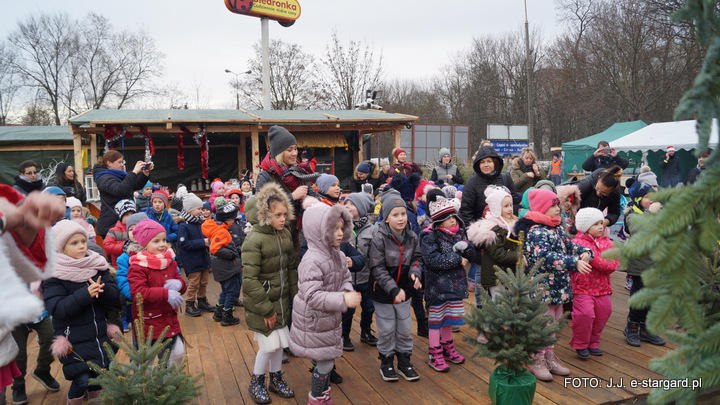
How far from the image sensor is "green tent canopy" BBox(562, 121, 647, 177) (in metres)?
17.9

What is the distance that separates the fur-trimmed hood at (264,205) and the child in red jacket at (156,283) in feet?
2.65

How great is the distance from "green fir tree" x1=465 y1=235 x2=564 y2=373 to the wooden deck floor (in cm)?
57

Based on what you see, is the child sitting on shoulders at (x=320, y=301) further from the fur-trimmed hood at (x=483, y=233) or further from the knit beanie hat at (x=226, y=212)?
the knit beanie hat at (x=226, y=212)

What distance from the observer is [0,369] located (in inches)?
124

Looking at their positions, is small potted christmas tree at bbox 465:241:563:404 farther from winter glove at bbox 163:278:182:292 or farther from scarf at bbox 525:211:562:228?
winter glove at bbox 163:278:182:292

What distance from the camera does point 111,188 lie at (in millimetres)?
4852

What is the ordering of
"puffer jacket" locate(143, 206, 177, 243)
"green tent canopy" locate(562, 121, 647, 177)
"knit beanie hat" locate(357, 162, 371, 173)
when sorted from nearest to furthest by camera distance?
"puffer jacket" locate(143, 206, 177, 243), "knit beanie hat" locate(357, 162, 371, 173), "green tent canopy" locate(562, 121, 647, 177)

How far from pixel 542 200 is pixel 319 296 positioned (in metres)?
2.45

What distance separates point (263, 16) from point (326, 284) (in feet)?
65.4

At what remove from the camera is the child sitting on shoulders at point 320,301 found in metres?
3.28

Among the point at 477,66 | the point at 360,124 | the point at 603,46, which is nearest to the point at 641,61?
the point at 603,46

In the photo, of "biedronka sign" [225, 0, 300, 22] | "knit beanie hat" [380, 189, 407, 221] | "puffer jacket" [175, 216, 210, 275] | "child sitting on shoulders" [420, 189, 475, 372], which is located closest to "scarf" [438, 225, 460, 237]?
"child sitting on shoulders" [420, 189, 475, 372]

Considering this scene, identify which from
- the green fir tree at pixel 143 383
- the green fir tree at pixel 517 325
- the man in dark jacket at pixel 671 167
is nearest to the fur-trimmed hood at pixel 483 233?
the green fir tree at pixel 517 325

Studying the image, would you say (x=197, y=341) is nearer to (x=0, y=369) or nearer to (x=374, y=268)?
(x=0, y=369)
